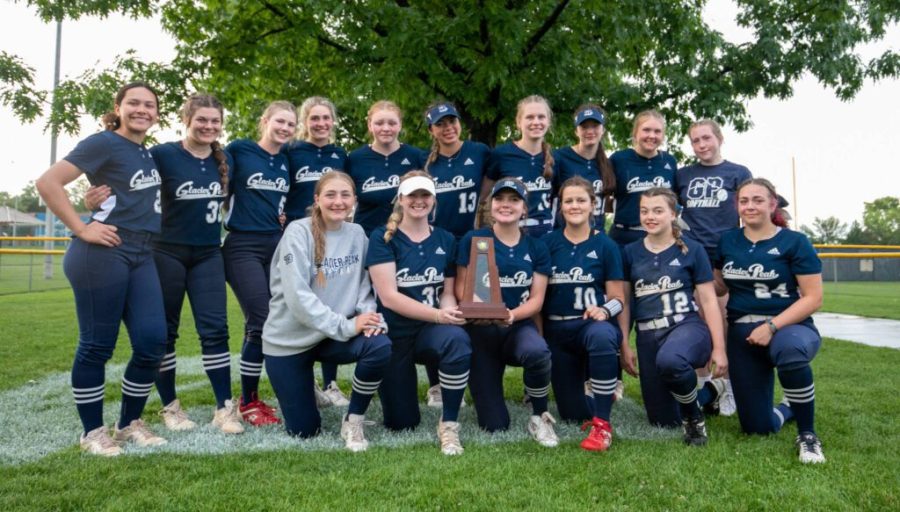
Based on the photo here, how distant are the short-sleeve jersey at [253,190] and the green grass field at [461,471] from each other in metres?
1.38

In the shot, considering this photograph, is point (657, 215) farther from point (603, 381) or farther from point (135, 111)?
point (135, 111)

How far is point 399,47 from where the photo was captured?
7.28 meters

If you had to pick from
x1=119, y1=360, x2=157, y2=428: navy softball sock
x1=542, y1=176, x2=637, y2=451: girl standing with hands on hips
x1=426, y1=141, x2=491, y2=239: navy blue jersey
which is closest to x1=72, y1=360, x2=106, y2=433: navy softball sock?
x1=119, y1=360, x2=157, y2=428: navy softball sock

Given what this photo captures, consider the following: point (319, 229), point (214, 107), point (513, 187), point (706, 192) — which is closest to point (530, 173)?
point (513, 187)

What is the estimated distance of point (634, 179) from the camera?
496cm

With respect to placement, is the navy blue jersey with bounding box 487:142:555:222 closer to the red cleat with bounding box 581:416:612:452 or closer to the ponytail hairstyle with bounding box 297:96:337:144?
the ponytail hairstyle with bounding box 297:96:337:144

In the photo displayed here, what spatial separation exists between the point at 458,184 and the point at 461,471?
213 cm

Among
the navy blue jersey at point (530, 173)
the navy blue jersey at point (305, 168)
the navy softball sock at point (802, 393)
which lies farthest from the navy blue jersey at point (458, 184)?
the navy softball sock at point (802, 393)

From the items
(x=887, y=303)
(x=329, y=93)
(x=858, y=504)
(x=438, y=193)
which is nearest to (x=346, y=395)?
(x=438, y=193)

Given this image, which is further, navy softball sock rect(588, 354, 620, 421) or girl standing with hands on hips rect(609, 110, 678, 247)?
girl standing with hands on hips rect(609, 110, 678, 247)

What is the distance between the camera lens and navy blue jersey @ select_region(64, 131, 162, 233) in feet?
12.1

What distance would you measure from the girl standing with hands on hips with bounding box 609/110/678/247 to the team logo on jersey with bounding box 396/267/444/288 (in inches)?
65.2

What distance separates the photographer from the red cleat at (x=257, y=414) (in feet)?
14.6

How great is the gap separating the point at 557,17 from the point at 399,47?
1968 millimetres
